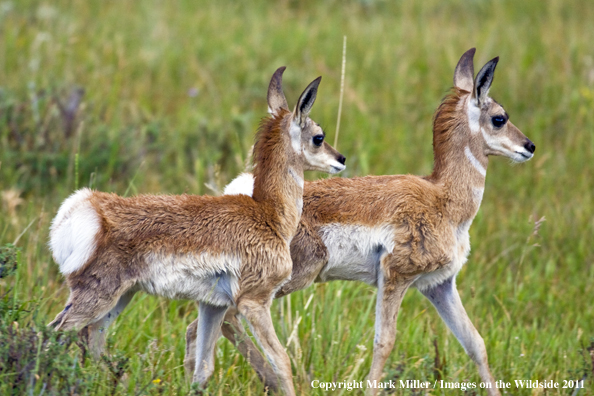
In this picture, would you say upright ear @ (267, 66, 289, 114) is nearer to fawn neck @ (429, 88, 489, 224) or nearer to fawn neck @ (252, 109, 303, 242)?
fawn neck @ (252, 109, 303, 242)

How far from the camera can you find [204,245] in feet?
15.1

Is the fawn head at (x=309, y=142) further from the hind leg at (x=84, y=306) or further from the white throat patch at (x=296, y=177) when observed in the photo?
the hind leg at (x=84, y=306)

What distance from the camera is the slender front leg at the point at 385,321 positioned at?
16.6 feet

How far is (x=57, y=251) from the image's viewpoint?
4406 millimetres

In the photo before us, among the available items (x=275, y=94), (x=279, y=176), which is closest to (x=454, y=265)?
(x=279, y=176)

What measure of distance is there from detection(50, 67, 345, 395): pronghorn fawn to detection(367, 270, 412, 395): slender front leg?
734 mm

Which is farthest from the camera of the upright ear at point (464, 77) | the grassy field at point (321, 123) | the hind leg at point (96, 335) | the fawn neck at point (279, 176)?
the upright ear at point (464, 77)

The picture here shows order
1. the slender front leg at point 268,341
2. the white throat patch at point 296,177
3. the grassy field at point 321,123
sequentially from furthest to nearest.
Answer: the grassy field at point 321,123, the white throat patch at point 296,177, the slender front leg at point 268,341

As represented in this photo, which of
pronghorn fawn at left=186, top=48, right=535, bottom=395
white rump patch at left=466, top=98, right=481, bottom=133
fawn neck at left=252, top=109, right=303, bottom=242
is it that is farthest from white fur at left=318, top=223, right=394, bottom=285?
white rump patch at left=466, top=98, right=481, bottom=133

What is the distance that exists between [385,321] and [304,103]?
1.55m

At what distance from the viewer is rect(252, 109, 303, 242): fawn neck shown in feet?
16.0

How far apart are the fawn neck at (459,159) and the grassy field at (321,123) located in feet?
2.45

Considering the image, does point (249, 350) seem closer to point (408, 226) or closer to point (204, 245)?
point (204, 245)

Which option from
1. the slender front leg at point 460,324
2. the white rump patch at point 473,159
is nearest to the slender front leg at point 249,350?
the slender front leg at point 460,324
